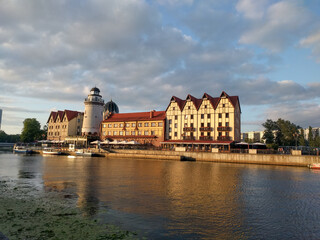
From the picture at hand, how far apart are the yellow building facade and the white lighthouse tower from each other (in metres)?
37.1

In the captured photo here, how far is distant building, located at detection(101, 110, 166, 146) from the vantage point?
269ft

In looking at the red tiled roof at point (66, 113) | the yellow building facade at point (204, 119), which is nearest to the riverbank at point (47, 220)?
the yellow building facade at point (204, 119)

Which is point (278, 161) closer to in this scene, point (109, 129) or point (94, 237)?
point (94, 237)

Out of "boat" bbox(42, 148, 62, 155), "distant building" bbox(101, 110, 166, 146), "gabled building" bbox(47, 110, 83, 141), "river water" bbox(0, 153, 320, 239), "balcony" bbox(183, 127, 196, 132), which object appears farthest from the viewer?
"gabled building" bbox(47, 110, 83, 141)

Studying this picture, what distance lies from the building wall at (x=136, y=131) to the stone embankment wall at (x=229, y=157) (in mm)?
10119

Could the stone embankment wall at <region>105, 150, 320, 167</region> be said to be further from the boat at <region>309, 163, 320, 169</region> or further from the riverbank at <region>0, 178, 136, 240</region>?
the riverbank at <region>0, 178, 136, 240</region>

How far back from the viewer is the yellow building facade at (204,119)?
2778 inches

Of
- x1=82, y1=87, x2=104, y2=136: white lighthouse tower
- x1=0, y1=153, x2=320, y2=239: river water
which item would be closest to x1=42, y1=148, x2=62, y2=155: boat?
x1=82, y1=87, x2=104, y2=136: white lighthouse tower

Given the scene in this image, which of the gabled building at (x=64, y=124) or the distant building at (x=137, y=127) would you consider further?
the gabled building at (x=64, y=124)

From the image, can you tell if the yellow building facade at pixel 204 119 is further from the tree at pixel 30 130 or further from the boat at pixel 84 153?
the tree at pixel 30 130

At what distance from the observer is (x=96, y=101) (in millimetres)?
103938

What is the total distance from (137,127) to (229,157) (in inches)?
1495

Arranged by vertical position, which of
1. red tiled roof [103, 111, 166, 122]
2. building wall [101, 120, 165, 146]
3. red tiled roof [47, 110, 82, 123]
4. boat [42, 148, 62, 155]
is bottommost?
boat [42, 148, 62, 155]

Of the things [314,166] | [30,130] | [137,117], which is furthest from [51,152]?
[314,166]
